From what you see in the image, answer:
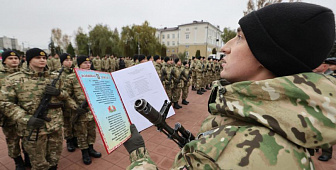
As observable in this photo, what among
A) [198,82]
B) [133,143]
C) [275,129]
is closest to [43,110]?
[133,143]

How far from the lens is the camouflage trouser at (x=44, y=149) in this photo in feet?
8.13

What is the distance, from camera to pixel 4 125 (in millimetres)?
2891

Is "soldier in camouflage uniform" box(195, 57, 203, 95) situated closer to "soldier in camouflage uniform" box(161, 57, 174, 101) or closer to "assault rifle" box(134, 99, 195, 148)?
"soldier in camouflage uniform" box(161, 57, 174, 101)

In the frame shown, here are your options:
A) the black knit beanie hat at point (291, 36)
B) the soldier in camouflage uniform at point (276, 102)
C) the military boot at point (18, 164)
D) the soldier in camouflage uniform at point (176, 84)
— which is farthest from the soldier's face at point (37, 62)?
the soldier in camouflage uniform at point (176, 84)

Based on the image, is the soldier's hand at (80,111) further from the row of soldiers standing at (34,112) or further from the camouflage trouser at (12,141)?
the camouflage trouser at (12,141)

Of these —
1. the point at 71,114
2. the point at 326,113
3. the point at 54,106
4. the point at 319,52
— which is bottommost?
the point at 71,114

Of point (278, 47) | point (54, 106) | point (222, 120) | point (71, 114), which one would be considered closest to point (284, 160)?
point (222, 120)

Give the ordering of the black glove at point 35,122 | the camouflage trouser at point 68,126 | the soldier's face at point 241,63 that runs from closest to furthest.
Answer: the soldier's face at point 241,63, the black glove at point 35,122, the camouflage trouser at point 68,126

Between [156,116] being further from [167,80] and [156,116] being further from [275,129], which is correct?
[167,80]

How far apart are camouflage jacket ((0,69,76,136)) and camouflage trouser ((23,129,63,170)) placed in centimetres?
15

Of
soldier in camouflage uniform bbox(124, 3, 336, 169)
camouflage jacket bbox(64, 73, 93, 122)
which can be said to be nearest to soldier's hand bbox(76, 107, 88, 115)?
camouflage jacket bbox(64, 73, 93, 122)

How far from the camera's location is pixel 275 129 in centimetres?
65

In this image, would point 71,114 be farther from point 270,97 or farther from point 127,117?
point 270,97

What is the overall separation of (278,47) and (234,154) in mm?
534
